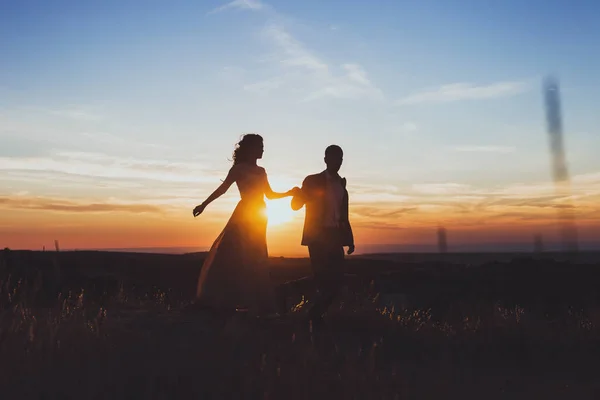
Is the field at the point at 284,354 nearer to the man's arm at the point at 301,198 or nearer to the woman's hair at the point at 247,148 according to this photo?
the man's arm at the point at 301,198

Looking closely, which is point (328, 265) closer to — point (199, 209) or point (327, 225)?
point (327, 225)

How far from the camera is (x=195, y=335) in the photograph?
754 cm

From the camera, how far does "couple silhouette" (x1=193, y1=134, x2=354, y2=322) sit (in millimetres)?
8242

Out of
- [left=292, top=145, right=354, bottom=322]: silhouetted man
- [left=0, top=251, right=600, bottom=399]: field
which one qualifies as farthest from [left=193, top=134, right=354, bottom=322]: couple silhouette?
[left=0, top=251, right=600, bottom=399]: field

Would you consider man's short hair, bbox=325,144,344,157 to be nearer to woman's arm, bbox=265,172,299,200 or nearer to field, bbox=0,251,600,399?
woman's arm, bbox=265,172,299,200

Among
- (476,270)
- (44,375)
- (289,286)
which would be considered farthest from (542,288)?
(44,375)

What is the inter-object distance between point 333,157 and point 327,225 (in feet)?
2.74

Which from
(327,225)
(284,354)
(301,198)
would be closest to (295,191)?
(301,198)

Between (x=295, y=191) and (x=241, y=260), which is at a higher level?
(x=295, y=191)

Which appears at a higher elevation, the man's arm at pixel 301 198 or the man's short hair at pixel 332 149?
the man's short hair at pixel 332 149

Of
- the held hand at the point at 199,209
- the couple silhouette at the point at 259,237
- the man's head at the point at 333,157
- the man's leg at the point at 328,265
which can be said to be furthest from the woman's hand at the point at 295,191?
the held hand at the point at 199,209

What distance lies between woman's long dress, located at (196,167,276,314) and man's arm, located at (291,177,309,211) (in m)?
0.44

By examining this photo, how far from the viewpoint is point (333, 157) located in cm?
827

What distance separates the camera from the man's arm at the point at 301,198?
27.6ft
